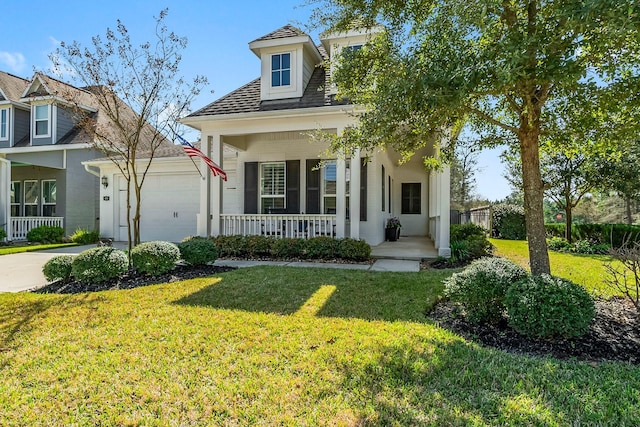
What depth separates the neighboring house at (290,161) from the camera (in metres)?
8.67

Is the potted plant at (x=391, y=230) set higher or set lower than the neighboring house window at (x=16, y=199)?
lower

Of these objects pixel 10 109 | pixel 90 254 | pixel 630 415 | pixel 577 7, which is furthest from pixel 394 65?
pixel 10 109

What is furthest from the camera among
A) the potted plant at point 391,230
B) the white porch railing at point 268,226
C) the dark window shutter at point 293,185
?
the potted plant at point 391,230

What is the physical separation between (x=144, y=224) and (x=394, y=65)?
1188 centimetres

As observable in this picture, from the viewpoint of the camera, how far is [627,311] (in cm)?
426

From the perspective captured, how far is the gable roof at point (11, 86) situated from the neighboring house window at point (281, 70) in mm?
13100

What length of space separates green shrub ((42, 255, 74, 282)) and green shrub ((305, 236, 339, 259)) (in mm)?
4848

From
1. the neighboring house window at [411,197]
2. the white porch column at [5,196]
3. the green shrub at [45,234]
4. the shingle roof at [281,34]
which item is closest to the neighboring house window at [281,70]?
the shingle roof at [281,34]

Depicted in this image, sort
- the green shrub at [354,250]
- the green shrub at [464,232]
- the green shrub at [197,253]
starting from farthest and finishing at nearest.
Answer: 1. the green shrub at [464,232]
2. the green shrub at [354,250]
3. the green shrub at [197,253]

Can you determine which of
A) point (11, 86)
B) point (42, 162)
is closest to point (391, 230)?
point (42, 162)

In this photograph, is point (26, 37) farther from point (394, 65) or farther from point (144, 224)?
point (394, 65)

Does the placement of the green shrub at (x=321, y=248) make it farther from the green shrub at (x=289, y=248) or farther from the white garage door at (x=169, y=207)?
the white garage door at (x=169, y=207)

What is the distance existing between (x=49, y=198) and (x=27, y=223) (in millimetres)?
1353

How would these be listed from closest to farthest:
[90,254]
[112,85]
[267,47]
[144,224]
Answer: [90,254] → [112,85] → [267,47] → [144,224]
